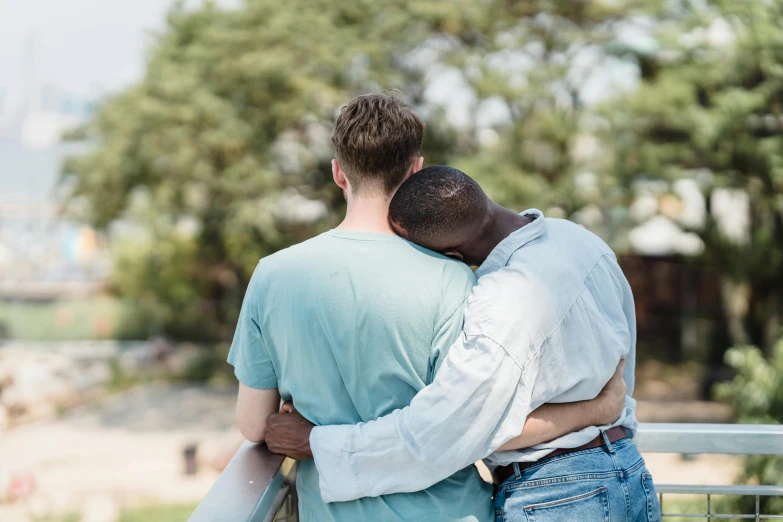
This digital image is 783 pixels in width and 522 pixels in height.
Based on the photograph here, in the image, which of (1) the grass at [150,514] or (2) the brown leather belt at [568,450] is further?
(1) the grass at [150,514]

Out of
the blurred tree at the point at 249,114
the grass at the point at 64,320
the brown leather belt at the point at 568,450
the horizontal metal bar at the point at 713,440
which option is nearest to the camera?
the brown leather belt at the point at 568,450

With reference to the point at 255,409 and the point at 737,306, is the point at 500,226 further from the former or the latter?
the point at 737,306

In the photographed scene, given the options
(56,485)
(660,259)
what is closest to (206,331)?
(56,485)

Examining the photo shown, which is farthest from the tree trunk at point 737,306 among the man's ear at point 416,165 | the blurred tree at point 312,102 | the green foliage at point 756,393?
the man's ear at point 416,165

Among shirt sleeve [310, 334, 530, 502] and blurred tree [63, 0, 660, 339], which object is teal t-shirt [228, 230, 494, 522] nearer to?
shirt sleeve [310, 334, 530, 502]

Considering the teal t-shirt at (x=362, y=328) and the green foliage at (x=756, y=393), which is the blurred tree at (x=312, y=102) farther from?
the teal t-shirt at (x=362, y=328)

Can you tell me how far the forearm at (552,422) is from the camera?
53.4 inches

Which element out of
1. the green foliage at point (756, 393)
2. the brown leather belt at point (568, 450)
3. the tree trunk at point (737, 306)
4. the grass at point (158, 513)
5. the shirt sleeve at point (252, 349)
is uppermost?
the shirt sleeve at point (252, 349)

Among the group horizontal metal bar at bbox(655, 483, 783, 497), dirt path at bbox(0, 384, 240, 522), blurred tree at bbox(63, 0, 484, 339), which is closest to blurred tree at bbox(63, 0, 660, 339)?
blurred tree at bbox(63, 0, 484, 339)

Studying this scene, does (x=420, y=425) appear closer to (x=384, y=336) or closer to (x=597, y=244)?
(x=384, y=336)

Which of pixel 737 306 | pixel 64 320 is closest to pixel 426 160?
pixel 737 306

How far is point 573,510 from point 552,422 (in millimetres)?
172

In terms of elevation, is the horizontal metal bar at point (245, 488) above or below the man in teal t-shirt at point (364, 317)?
below

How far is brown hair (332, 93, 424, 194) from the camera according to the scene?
138cm
